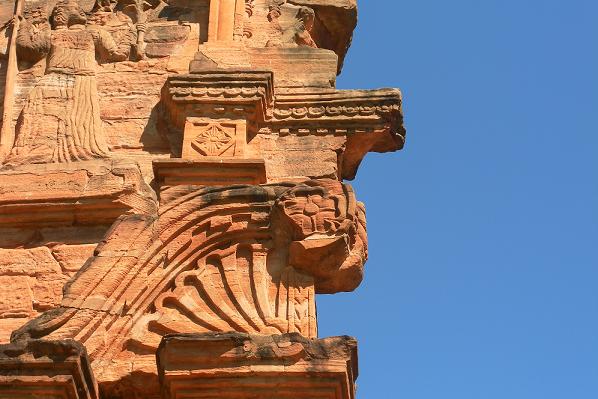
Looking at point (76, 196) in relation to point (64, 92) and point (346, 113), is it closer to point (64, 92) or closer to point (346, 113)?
point (64, 92)

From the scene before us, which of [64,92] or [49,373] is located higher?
[64,92]

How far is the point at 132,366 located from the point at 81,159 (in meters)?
1.89

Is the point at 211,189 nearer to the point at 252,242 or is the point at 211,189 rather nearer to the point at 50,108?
the point at 252,242

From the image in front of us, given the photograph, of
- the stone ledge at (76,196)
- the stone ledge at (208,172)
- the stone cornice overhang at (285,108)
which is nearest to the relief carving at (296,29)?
the stone cornice overhang at (285,108)

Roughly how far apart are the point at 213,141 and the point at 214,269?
1.19 meters

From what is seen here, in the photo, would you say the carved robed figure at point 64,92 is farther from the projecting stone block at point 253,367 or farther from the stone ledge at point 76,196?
the projecting stone block at point 253,367

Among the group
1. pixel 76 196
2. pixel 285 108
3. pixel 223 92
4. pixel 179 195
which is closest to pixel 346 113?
pixel 285 108

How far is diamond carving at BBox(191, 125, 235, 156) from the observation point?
936cm

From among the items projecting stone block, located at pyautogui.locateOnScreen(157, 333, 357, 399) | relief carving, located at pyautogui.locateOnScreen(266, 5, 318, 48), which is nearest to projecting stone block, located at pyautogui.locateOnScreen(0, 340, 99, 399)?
projecting stone block, located at pyautogui.locateOnScreen(157, 333, 357, 399)

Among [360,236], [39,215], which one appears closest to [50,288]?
[39,215]

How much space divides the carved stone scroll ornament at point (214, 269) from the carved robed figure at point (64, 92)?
3.26 ft

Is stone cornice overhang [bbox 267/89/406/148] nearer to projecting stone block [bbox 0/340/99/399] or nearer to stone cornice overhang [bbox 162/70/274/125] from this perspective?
stone cornice overhang [bbox 162/70/274/125]

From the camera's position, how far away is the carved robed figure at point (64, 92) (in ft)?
31.2

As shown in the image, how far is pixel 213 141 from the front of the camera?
31.0 feet
